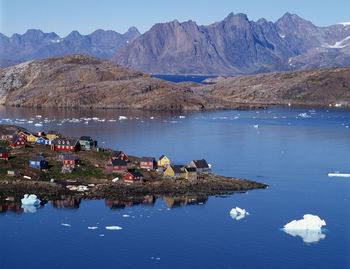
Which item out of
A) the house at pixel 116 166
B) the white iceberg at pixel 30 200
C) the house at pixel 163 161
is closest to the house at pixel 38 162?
the house at pixel 116 166

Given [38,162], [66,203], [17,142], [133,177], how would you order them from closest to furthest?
[66,203] < [133,177] < [38,162] < [17,142]

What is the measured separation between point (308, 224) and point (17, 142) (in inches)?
1815

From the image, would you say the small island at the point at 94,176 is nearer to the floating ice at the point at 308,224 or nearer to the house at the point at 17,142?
the house at the point at 17,142

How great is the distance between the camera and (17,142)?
273 ft

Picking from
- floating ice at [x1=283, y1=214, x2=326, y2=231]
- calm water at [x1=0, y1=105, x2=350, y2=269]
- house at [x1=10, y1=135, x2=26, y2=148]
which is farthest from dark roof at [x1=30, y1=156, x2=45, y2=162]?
floating ice at [x1=283, y1=214, x2=326, y2=231]

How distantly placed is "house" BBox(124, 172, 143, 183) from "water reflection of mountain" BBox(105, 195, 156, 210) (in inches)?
197

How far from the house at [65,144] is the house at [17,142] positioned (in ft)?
14.2

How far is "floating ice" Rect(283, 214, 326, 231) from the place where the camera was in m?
55.5

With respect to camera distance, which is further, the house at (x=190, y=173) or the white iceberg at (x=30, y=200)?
the house at (x=190, y=173)

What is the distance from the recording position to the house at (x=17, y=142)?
82.8 meters

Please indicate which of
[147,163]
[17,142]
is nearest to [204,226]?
[147,163]

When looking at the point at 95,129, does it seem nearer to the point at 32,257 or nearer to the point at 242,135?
the point at 242,135

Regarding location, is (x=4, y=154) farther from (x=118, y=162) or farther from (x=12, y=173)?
(x=118, y=162)

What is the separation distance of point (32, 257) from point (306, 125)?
120 m
